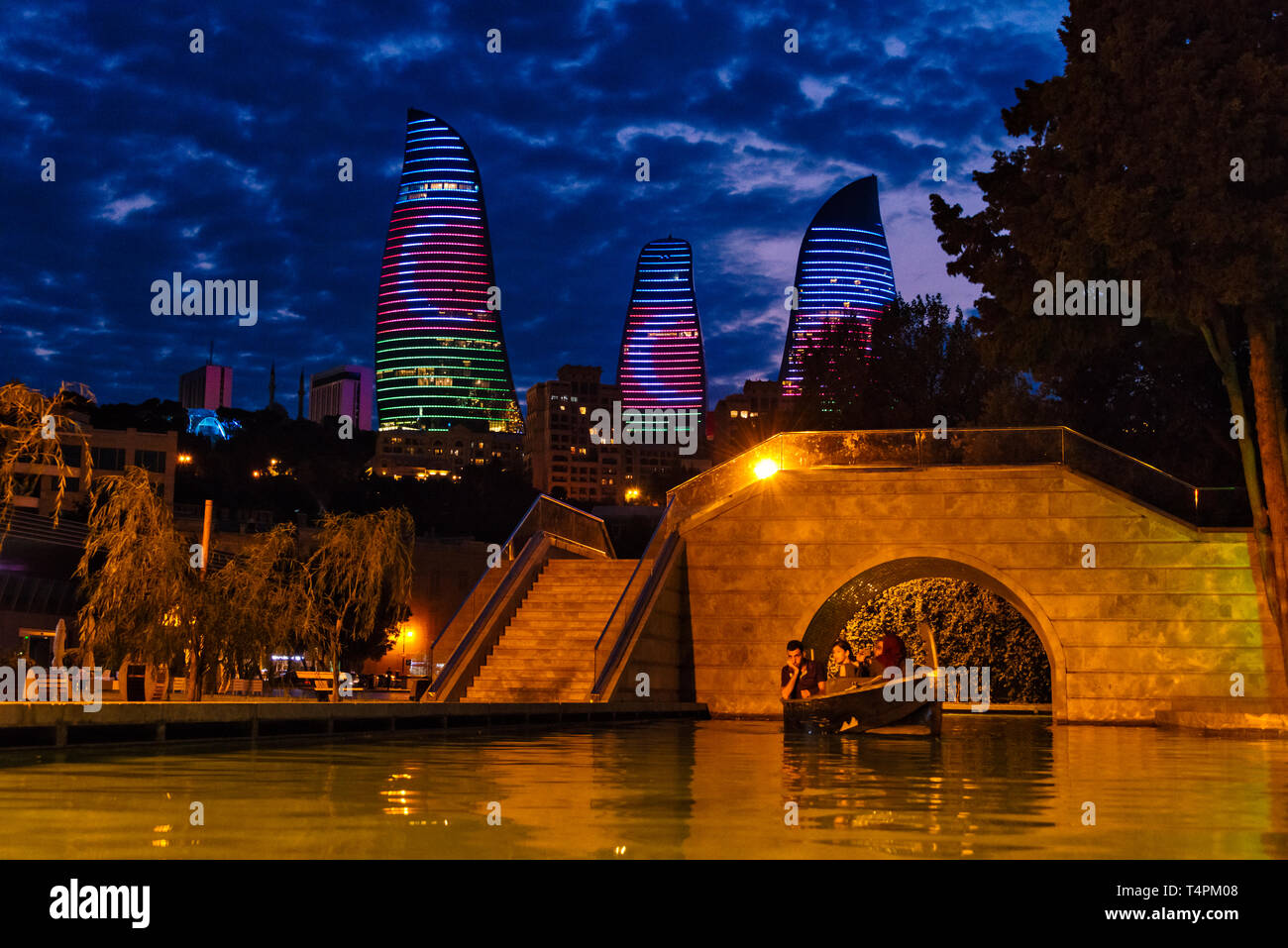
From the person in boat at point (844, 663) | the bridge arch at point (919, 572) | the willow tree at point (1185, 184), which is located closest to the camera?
the willow tree at point (1185, 184)

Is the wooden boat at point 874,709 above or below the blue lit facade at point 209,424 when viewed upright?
below

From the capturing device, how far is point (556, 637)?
25.0m

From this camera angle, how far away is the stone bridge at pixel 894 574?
81.5ft

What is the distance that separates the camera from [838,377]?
5212 cm

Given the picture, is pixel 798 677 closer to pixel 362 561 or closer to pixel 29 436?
pixel 362 561

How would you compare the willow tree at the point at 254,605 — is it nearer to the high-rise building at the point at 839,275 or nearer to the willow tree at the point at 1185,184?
the willow tree at the point at 1185,184

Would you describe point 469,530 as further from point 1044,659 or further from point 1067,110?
point 1067,110

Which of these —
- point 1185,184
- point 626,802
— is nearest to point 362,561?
point 1185,184

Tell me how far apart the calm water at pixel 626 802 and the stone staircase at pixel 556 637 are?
9.38 m

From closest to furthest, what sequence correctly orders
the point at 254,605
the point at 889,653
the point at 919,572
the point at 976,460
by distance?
1. the point at 889,653
2. the point at 254,605
3. the point at 976,460
4. the point at 919,572

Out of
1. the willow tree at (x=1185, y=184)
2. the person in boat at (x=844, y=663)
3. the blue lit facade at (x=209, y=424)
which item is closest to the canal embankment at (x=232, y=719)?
the person in boat at (x=844, y=663)

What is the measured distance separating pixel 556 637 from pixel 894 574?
7.85 metres

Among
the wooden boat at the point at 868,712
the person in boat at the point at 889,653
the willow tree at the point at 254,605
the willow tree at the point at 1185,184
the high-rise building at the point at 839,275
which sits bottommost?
the wooden boat at the point at 868,712

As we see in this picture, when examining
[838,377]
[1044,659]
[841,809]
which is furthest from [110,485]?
[838,377]
